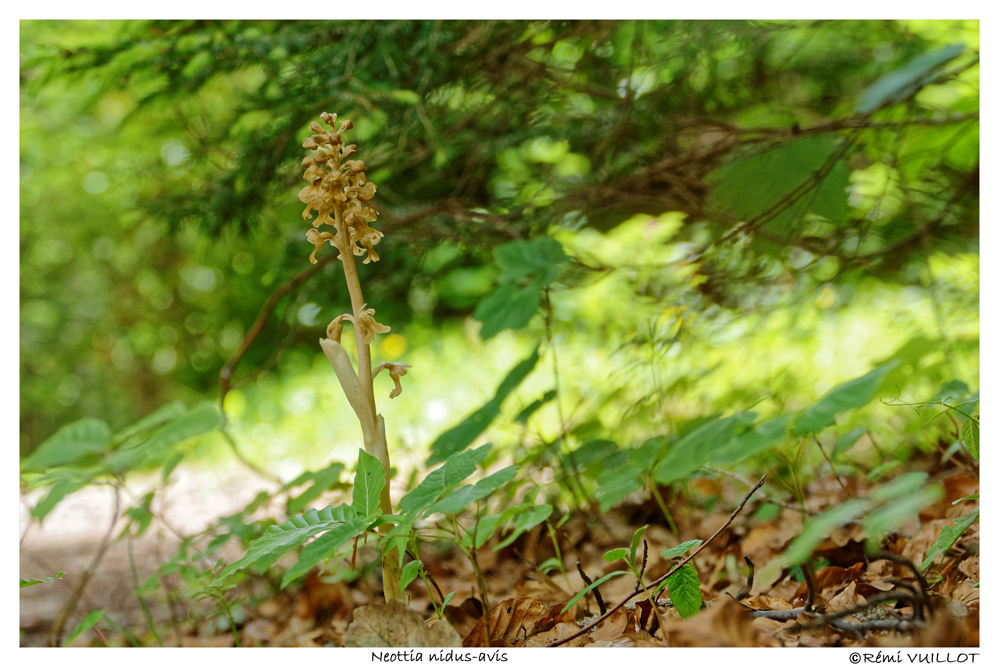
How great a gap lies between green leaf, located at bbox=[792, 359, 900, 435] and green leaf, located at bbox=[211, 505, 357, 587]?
46 cm

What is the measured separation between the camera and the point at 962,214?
1500 mm

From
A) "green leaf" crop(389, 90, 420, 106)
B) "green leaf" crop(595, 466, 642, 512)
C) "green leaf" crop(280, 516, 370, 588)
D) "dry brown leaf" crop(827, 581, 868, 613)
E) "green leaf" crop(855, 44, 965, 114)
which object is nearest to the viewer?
"green leaf" crop(280, 516, 370, 588)

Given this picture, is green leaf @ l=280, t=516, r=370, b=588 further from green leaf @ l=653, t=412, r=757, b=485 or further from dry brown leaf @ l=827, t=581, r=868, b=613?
dry brown leaf @ l=827, t=581, r=868, b=613

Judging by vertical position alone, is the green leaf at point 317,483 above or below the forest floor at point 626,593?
above

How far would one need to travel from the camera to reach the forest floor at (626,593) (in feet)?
1.91

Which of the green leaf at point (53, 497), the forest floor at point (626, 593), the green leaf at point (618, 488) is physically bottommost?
the forest floor at point (626, 593)

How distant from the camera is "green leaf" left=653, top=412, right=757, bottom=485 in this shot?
0.66 meters

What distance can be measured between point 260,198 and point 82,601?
3.24ft

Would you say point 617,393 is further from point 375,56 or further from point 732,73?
point 732,73

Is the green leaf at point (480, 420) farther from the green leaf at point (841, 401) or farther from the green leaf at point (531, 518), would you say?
the green leaf at point (841, 401)

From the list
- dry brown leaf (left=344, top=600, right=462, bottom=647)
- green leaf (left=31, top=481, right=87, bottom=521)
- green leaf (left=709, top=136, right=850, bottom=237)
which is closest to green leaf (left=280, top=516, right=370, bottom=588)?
dry brown leaf (left=344, top=600, right=462, bottom=647)

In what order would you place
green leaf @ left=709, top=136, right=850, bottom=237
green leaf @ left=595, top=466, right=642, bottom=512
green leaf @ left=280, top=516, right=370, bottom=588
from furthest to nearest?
green leaf @ left=709, top=136, right=850, bottom=237
green leaf @ left=595, top=466, right=642, bottom=512
green leaf @ left=280, top=516, right=370, bottom=588

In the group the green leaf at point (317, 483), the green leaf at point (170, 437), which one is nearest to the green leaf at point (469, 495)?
the green leaf at point (317, 483)

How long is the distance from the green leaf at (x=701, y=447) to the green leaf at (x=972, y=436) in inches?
10.1
